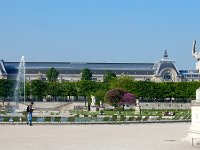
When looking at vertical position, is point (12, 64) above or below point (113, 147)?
above

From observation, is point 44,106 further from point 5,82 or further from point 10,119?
point 10,119

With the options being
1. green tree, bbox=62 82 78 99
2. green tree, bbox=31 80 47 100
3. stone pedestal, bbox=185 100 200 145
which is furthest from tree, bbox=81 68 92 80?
stone pedestal, bbox=185 100 200 145

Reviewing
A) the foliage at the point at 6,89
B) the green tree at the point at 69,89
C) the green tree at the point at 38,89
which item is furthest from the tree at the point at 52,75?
the green tree at the point at 38,89

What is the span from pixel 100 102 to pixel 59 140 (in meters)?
55.7

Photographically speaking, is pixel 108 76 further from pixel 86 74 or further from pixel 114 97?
pixel 114 97

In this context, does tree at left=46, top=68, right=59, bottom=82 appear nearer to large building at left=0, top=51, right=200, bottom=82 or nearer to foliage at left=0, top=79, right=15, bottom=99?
large building at left=0, top=51, right=200, bottom=82

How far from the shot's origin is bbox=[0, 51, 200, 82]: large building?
12975cm

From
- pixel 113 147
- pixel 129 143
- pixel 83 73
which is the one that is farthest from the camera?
pixel 83 73

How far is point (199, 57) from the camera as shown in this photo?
17859mm

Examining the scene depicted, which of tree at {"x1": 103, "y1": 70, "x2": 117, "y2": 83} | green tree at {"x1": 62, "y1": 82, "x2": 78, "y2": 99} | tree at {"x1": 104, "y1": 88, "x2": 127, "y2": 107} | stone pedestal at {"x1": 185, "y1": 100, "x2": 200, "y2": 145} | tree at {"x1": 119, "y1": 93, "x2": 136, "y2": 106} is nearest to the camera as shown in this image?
stone pedestal at {"x1": 185, "y1": 100, "x2": 200, "y2": 145}

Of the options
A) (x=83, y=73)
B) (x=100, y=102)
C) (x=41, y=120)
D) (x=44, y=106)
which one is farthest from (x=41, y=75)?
(x=41, y=120)

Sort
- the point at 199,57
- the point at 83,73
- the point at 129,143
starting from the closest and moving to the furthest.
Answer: the point at 129,143 → the point at 199,57 → the point at 83,73

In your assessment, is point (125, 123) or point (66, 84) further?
point (66, 84)

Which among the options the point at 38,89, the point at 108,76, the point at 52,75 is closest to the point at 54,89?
the point at 38,89
